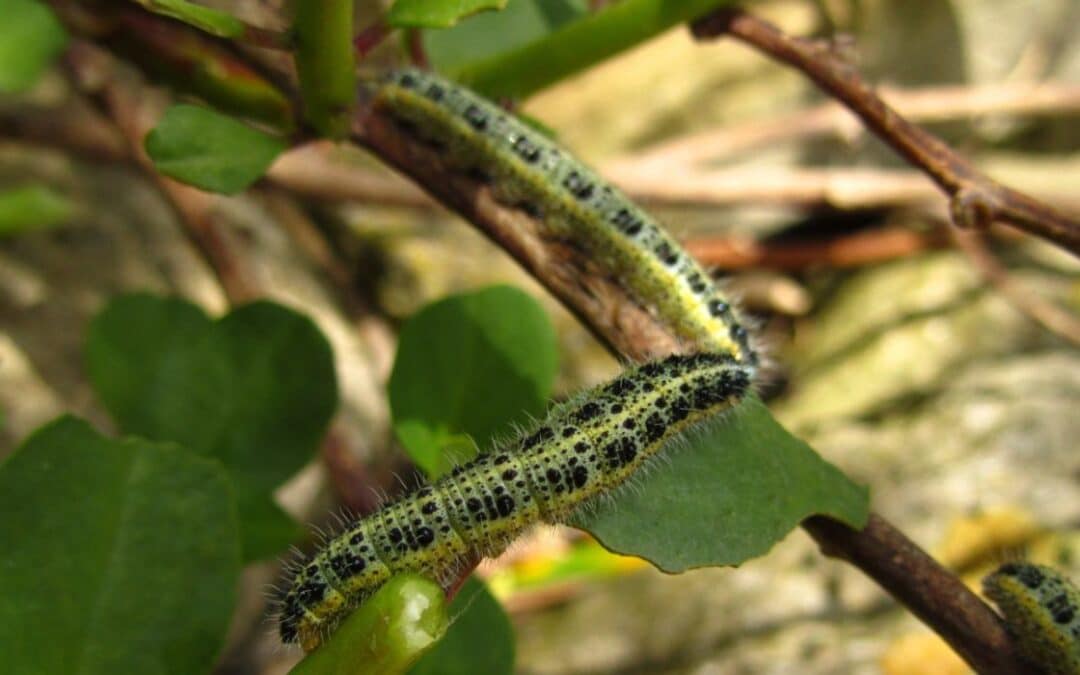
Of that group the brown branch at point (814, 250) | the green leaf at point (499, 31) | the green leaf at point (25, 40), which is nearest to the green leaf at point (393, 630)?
the green leaf at point (499, 31)

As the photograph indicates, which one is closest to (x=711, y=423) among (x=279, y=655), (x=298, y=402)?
(x=298, y=402)

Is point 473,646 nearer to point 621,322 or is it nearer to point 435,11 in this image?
point 621,322

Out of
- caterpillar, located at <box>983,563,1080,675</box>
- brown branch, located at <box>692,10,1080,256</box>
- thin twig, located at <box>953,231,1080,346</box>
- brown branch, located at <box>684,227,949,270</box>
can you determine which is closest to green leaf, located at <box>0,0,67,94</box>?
brown branch, located at <box>692,10,1080,256</box>

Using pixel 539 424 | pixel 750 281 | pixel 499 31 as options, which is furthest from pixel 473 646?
pixel 750 281

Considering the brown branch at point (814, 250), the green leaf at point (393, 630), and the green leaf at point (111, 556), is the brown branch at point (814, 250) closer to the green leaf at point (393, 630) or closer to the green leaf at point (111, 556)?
the green leaf at point (111, 556)

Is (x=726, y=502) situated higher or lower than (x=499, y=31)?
lower

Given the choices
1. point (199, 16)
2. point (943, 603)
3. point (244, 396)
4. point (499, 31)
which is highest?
point (199, 16)
